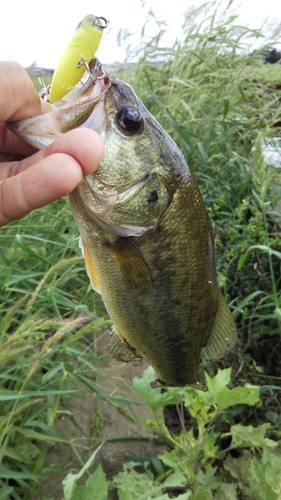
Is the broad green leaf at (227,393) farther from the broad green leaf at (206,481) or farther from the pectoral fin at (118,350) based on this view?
the pectoral fin at (118,350)

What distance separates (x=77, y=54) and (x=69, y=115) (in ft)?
0.56

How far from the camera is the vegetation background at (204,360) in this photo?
1.82 m

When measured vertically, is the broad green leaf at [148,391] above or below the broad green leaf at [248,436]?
below

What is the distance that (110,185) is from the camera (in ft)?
4.55

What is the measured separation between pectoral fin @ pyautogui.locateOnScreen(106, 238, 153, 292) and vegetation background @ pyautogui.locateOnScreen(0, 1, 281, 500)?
0.30 m

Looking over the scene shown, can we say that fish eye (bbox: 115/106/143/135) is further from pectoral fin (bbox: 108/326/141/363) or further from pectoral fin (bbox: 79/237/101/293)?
pectoral fin (bbox: 108/326/141/363)

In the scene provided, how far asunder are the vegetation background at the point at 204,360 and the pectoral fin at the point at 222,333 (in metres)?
0.31

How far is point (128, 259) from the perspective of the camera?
1487 millimetres

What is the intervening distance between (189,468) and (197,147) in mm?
2744

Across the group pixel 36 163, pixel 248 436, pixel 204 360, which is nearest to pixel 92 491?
pixel 248 436

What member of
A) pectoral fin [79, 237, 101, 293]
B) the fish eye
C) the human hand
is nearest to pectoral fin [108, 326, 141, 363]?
pectoral fin [79, 237, 101, 293]

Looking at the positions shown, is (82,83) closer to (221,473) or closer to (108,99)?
(108,99)

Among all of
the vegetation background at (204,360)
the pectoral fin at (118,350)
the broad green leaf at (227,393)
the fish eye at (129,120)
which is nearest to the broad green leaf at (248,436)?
the vegetation background at (204,360)

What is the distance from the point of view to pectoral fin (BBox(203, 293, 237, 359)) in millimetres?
1718
